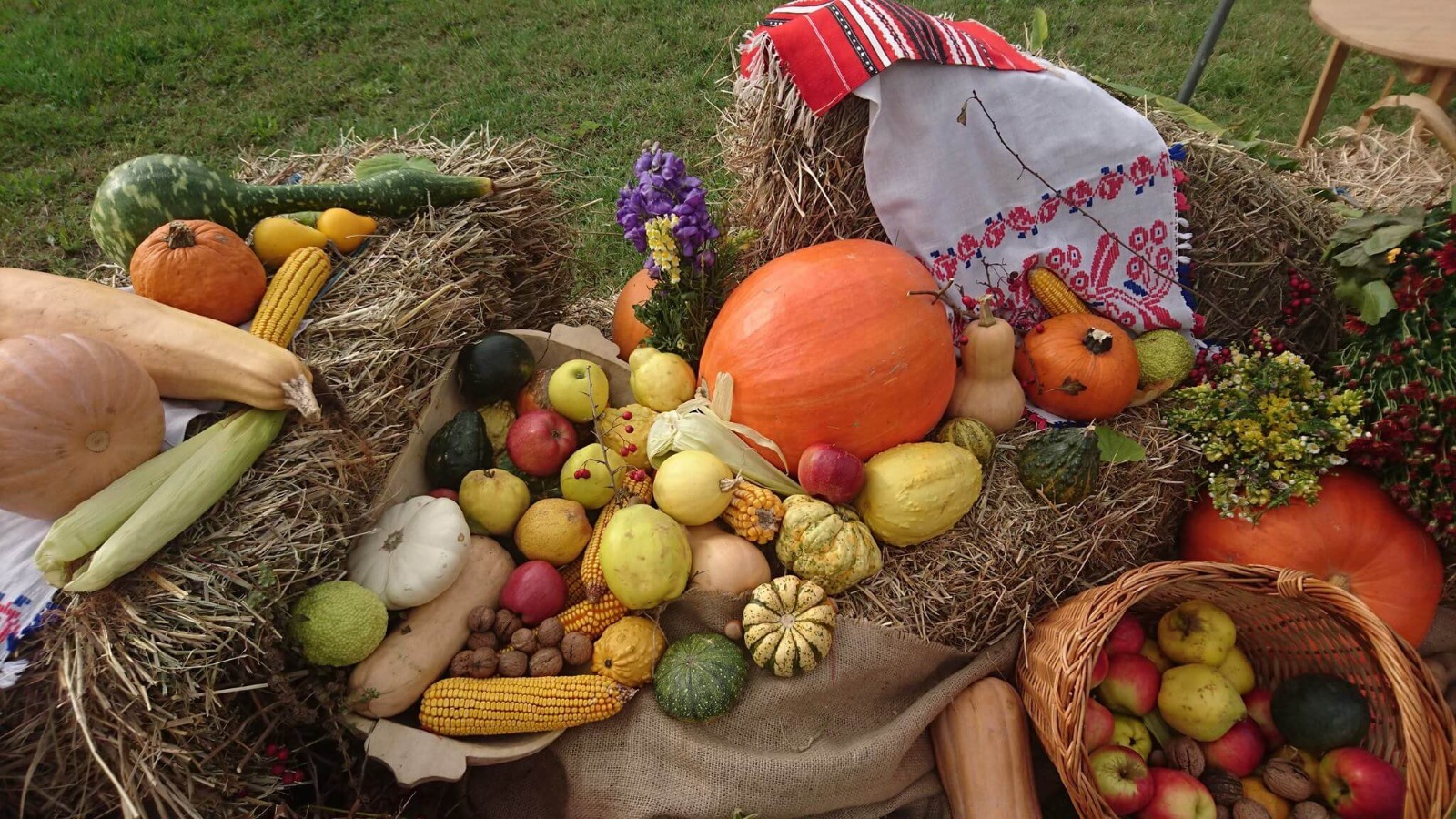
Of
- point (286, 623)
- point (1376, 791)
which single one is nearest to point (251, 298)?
point (286, 623)

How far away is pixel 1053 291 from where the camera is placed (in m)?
2.90

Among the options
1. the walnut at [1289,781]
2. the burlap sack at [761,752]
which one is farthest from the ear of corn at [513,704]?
the walnut at [1289,781]

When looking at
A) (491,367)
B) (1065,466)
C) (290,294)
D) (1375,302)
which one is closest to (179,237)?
(290,294)

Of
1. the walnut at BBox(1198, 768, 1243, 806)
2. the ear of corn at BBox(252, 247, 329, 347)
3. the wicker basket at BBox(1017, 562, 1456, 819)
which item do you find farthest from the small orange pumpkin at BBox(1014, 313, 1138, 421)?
the ear of corn at BBox(252, 247, 329, 347)

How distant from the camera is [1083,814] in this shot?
1.99m

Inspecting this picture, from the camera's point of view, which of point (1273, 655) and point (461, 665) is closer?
point (461, 665)

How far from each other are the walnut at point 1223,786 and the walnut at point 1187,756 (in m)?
0.03

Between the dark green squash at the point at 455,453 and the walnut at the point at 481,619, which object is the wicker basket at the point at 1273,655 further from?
the dark green squash at the point at 455,453

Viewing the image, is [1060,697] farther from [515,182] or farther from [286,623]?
[515,182]

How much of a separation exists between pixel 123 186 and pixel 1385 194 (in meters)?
5.28

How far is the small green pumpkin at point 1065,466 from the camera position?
2447 millimetres

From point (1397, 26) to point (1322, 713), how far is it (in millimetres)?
4111

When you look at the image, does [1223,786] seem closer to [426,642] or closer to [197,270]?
[426,642]

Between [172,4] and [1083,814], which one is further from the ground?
[172,4]
